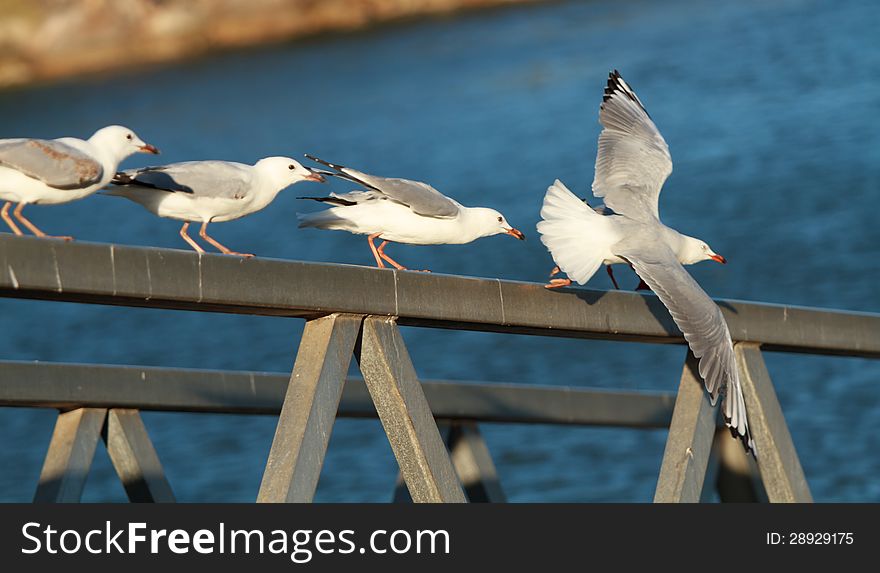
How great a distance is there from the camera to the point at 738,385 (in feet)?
15.2

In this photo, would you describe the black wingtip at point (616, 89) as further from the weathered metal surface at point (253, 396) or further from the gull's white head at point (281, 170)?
the gull's white head at point (281, 170)

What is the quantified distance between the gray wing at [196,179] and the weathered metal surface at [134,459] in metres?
0.87

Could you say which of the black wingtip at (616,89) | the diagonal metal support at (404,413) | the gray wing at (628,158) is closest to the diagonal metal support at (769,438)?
the gray wing at (628,158)

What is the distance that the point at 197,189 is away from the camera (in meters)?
5.00

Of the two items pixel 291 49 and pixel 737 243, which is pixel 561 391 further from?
pixel 291 49

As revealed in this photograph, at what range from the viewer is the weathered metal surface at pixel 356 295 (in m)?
3.37

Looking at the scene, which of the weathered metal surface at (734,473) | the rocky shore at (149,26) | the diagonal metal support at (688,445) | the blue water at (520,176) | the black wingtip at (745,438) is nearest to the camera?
the diagonal metal support at (688,445)

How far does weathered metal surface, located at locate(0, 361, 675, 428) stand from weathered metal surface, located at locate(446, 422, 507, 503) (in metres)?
0.10

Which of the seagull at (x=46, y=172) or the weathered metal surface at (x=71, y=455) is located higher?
the seagull at (x=46, y=172)

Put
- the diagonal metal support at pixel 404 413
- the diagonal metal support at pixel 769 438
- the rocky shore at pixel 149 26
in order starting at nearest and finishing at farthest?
1. the diagonal metal support at pixel 404 413
2. the diagonal metal support at pixel 769 438
3. the rocky shore at pixel 149 26

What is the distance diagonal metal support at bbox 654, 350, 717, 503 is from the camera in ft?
14.5

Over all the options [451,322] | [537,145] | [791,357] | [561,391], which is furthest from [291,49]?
[451,322]

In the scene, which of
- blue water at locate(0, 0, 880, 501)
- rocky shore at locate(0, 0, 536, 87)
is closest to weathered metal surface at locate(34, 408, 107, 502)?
blue water at locate(0, 0, 880, 501)

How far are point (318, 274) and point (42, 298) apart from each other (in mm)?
686
